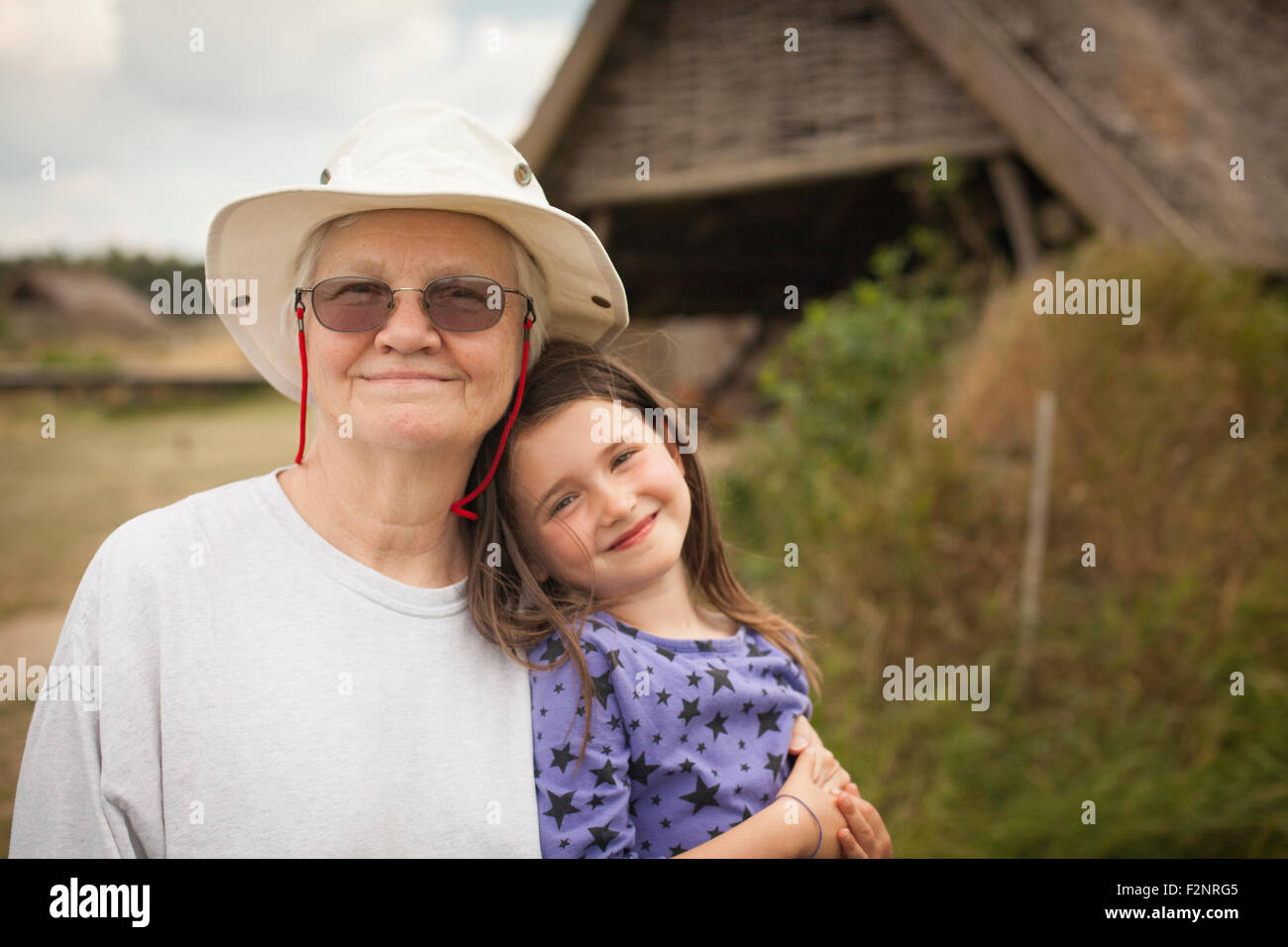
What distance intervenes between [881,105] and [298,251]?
207 inches

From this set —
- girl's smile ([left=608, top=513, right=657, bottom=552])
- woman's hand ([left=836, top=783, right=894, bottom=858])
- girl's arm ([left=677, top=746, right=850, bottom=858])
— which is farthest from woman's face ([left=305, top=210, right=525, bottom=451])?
woman's hand ([left=836, top=783, right=894, bottom=858])

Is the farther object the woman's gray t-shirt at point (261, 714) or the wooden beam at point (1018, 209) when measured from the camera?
the wooden beam at point (1018, 209)

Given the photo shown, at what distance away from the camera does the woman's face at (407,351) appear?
1649 mm

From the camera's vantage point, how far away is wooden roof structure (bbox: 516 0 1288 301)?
5844 mm

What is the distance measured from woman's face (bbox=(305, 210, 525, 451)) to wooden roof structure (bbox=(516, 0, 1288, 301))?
478cm

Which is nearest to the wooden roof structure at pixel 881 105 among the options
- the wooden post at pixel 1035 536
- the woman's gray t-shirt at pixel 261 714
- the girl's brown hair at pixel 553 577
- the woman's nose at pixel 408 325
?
the wooden post at pixel 1035 536

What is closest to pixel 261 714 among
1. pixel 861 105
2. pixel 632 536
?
pixel 632 536

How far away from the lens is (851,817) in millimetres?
1851

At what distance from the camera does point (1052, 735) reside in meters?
3.87

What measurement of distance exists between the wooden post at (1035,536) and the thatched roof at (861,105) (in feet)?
6.42

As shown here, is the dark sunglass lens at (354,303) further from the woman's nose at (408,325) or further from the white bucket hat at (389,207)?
the white bucket hat at (389,207)

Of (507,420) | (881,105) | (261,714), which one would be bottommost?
(261,714)

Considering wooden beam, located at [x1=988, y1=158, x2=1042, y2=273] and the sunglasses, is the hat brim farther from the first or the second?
wooden beam, located at [x1=988, y1=158, x2=1042, y2=273]

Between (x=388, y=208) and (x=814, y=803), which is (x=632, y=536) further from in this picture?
(x=388, y=208)
